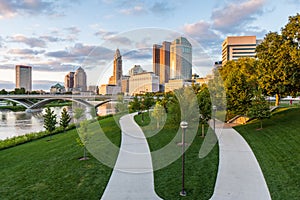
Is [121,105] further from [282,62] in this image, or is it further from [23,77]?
[23,77]

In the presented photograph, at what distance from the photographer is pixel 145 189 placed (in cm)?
721

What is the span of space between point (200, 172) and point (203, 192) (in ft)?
5.39

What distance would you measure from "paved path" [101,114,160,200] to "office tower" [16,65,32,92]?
12837cm

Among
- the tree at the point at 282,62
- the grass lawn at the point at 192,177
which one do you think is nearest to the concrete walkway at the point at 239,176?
the grass lawn at the point at 192,177

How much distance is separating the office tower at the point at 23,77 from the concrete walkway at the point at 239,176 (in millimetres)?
130743

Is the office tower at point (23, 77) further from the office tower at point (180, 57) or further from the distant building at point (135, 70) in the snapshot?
the office tower at point (180, 57)

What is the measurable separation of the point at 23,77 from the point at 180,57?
133746 millimetres

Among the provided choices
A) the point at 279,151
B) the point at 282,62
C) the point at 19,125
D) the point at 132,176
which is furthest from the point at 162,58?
the point at 19,125

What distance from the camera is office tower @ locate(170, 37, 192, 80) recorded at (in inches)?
441

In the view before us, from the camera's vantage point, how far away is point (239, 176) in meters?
8.16

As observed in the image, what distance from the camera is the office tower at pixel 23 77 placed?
123725 millimetres

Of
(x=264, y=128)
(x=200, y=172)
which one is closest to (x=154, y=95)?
(x=264, y=128)

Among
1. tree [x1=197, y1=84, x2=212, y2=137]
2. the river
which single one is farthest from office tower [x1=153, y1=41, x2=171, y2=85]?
the river

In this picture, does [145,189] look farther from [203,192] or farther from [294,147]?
[294,147]
